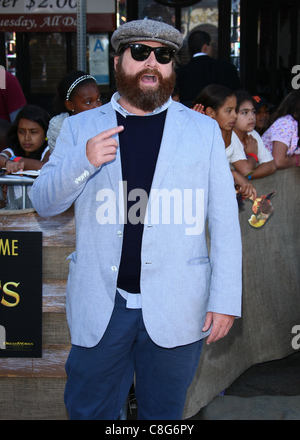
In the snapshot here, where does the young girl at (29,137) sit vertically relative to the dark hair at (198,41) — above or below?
below

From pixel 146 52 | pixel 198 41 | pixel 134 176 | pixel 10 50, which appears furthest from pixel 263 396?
pixel 10 50

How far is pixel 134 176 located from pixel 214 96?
2156 millimetres

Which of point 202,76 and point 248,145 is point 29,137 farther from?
point 202,76

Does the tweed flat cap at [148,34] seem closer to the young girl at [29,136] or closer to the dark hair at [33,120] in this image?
the young girl at [29,136]

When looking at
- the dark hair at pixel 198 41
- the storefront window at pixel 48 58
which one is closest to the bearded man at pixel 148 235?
the dark hair at pixel 198 41

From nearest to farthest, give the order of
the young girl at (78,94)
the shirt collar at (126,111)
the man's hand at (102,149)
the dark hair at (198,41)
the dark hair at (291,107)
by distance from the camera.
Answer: the man's hand at (102,149) → the shirt collar at (126,111) → the young girl at (78,94) → the dark hair at (291,107) → the dark hair at (198,41)

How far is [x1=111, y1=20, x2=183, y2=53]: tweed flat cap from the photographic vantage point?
8.18ft

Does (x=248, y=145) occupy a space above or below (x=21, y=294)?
above

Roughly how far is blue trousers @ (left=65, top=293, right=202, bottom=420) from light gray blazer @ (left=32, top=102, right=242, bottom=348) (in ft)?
0.20

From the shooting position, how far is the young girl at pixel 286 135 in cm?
468

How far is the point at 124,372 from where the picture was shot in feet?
8.77

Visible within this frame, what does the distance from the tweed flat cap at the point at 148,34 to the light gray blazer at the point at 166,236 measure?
0.29 metres
